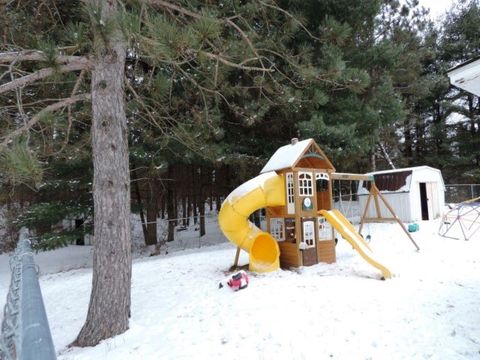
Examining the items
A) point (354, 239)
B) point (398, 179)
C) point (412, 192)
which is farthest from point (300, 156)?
point (398, 179)

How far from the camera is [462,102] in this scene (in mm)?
27281

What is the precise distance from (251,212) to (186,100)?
4.74 m

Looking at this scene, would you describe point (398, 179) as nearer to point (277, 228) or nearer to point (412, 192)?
point (412, 192)

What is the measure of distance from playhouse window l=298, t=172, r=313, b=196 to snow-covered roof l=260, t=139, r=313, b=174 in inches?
17.0

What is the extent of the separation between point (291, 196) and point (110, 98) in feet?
17.3

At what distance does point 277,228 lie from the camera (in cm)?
931

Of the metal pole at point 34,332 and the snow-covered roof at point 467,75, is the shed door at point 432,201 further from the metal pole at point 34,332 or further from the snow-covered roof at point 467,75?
the metal pole at point 34,332

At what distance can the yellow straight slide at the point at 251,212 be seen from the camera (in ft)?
27.3

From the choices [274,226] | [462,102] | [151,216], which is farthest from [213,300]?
[462,102]

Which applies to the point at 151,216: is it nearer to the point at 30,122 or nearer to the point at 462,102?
the point at 30,122

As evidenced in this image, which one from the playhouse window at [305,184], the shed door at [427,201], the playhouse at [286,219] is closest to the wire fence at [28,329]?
the playhouse at [286,219]

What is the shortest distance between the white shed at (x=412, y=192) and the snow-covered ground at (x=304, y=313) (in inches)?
227

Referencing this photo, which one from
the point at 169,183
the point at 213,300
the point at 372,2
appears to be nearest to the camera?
the point at 213,300

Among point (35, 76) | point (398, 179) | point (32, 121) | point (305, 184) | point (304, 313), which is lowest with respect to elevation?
point (304, 313)
